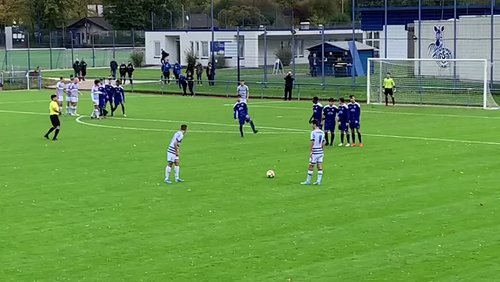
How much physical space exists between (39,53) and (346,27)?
3147cm

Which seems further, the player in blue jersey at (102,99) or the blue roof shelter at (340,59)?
the blue roof shelter at (340,59)

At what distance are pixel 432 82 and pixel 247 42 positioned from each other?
89.7ft

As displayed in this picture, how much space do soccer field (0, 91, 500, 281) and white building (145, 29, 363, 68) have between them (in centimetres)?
3985

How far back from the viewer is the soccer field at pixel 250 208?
16.0 metres

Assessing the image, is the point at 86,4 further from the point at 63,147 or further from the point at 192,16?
the point at 63,147

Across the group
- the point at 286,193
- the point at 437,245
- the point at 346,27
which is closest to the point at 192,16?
the point at 346,27

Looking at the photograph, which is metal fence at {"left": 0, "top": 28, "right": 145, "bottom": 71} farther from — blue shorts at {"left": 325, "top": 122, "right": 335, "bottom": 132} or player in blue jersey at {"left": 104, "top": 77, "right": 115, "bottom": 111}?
blue shorts at {"left": 325, "top": 122, "right": 335, "bottom": 132}

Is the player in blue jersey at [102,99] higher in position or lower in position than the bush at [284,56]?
lower

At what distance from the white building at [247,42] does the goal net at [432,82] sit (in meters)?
20.6

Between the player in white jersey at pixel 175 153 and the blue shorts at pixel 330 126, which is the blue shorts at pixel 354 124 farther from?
the player in white jersey at pixel 175 153

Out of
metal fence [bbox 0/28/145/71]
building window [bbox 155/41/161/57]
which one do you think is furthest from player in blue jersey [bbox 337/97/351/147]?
building window [bbox 155/41/161/57]

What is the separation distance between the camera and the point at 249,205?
21.5 meters

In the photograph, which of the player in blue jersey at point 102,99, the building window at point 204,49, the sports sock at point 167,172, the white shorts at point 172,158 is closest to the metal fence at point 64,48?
the building window at point 204,49

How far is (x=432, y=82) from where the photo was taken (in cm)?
5381
